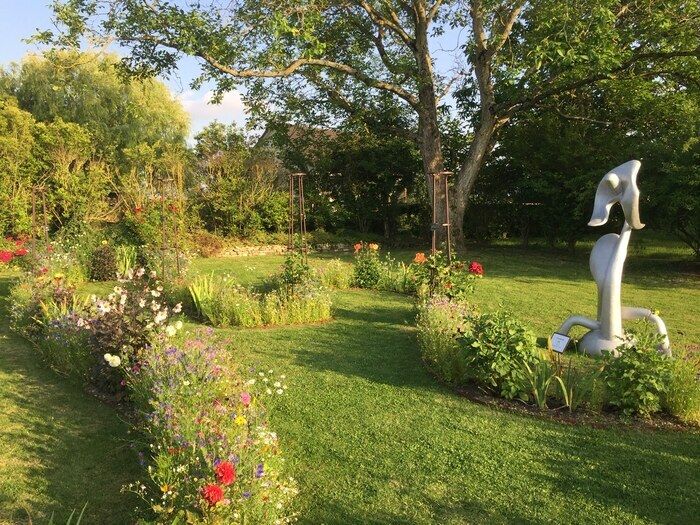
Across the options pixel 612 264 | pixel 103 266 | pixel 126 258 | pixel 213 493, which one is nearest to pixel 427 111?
pixel 126 258

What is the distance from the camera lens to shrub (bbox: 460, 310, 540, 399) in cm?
479

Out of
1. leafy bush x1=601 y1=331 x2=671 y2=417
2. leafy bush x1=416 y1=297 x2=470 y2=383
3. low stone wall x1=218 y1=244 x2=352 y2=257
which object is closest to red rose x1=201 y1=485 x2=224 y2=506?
leafy bush x1=416 y1=297 x2=470 y2=383

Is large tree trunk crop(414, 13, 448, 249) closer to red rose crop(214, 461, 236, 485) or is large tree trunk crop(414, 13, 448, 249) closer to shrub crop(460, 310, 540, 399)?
shrub crop(460, 310, 540, 399)

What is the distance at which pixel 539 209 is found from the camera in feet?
57.2

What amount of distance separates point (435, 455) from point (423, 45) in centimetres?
1357

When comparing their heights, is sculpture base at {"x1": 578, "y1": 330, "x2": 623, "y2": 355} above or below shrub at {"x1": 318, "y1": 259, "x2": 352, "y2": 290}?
below

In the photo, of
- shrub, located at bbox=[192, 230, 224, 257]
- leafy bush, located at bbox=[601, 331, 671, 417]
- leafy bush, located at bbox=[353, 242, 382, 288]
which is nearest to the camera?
leafy bush, located at bbox=[601, 331, 671, 417]

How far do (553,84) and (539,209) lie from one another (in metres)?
4.57

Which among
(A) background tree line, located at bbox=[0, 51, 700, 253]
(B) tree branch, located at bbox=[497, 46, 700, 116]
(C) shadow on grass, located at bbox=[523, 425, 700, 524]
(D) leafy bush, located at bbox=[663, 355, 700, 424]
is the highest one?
(B) tree branch, located at bbox=[497, 46, 700, 116]

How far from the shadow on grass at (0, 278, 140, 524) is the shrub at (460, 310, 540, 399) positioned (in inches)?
114

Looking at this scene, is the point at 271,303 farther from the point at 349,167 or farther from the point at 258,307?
the point at 349,167

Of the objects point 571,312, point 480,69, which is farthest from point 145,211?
point 571,312

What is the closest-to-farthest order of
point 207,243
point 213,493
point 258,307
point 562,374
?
point 213,493, point 562,374, point 258,307, point 207,243

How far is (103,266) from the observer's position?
11.5 meters
